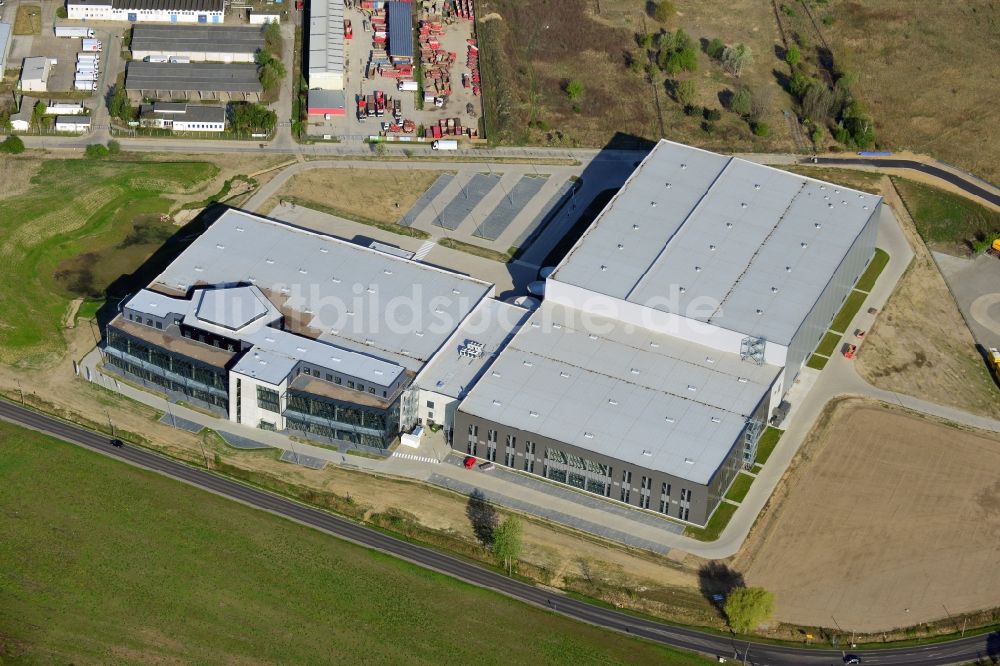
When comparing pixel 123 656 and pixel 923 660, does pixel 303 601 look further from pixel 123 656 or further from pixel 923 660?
pixel 923 660

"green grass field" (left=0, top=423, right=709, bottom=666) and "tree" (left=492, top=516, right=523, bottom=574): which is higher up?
"tree" (left=492, top=516, right=523, bottom=574)

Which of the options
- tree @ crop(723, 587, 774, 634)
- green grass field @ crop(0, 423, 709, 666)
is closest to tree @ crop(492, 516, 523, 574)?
green grass field @ crop(0, 423, 709, 666)

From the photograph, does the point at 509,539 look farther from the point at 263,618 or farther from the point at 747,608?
the point at 263,618

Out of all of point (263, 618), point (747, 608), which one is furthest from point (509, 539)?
point (263, 618)

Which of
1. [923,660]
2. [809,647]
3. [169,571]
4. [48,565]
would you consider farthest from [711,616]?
[48,565]

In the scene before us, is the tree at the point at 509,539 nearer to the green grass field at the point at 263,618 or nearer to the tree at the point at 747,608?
the green grass field at the point at 263,618

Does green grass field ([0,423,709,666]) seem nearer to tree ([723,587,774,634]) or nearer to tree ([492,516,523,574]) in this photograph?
tree ([492,516,523,574])

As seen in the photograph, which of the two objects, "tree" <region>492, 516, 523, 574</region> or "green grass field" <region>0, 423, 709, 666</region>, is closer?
"green grass field" <region>0, 423, 709, 666</region>

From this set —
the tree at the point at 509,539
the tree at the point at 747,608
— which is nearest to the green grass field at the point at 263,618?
the tree at the point at 509,539

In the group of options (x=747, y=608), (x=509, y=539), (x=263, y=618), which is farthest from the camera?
(x=509, y=539)
